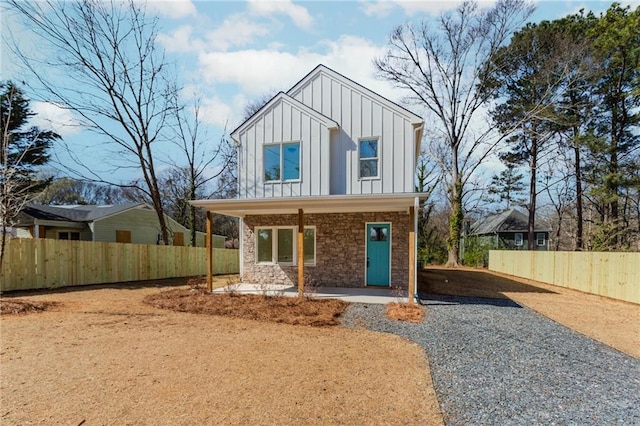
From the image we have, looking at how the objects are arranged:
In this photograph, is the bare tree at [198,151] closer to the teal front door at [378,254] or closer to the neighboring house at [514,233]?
the teal front door at [378,254]

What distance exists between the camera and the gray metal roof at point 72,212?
17.9 meters

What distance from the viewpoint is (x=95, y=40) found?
15.9m

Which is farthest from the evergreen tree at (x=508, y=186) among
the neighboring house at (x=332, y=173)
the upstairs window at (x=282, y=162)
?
the upstairs window at (x=282, y=162)

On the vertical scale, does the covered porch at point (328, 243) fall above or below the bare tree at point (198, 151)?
below

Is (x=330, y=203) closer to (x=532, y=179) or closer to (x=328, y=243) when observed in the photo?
(x=328, y=243)

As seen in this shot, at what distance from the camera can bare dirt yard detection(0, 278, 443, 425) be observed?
326cm

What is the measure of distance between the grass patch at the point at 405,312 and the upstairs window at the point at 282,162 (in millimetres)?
5440

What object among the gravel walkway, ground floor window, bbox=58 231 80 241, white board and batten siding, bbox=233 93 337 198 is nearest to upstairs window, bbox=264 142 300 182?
white board and batten siding, bbox=233 93 337 198

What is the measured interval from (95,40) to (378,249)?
16.7 m

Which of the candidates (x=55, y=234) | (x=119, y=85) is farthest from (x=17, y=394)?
(x=55, y=234)

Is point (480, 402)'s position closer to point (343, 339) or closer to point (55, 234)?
point (343, 339)

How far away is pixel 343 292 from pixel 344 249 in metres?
1.59

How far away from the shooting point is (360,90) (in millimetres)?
11211

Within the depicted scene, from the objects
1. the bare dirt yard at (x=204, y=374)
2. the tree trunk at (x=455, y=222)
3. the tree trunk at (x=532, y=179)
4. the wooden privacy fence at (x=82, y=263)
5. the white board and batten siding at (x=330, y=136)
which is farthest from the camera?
the tree trunk at (x=532, y=179)
